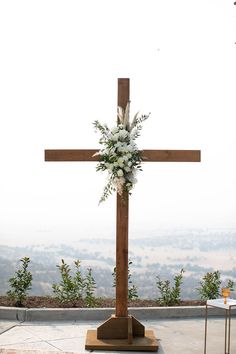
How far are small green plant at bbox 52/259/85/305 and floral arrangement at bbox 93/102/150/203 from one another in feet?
7.66

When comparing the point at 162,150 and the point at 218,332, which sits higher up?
A: the point at 162,150

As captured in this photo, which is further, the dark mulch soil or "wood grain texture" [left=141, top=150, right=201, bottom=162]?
the dark mulch soil

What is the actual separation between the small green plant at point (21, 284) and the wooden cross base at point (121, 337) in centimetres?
177

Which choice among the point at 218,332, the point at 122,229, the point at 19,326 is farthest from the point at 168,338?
the point at 19,326

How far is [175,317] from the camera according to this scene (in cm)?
789

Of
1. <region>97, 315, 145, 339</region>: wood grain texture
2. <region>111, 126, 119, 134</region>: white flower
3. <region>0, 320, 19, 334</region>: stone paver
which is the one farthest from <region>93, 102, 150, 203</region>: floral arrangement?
<region>0, 320, 19, 334</region>: stone paver

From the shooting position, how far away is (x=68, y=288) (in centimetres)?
838

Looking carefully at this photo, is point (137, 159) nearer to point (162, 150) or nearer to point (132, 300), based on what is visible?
point (162, 150)

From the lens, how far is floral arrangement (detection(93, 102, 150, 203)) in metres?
6.37

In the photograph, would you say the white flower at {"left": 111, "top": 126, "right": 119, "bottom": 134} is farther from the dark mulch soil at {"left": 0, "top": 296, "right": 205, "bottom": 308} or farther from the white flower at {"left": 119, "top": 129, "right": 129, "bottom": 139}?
the dark mulch soil at {"left": 0, "top": 296, "right": 205, "bottom": 308}

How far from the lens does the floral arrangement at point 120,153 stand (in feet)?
20.9

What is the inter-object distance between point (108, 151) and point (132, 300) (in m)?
2.82

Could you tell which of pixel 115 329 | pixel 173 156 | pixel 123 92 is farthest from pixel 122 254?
pixel 123 92

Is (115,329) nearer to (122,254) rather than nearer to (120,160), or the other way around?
(122,254)
